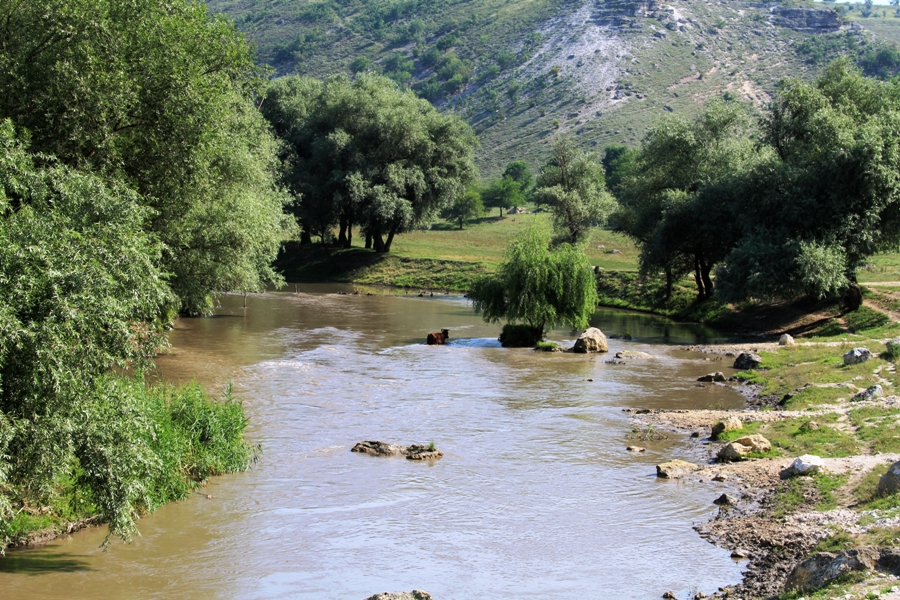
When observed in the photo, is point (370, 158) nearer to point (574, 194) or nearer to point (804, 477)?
point (574, 194)

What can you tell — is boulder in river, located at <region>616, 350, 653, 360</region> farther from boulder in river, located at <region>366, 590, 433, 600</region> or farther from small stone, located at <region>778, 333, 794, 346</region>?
boulder in river, located at <region>366, 590, 433, 600</region>

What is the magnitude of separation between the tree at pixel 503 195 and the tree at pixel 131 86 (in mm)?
96587

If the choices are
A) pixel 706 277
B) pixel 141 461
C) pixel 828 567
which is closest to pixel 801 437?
pixel 828 567

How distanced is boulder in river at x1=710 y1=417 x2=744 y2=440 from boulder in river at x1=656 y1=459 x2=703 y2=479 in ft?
10.4

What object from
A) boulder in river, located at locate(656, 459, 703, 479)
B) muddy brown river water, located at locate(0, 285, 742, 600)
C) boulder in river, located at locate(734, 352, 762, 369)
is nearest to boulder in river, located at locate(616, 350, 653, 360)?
muddy brown river water, located at locate(0, 285, 742, 600)

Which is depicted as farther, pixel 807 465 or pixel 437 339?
pixel 437 339

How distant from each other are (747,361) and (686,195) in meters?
22.4

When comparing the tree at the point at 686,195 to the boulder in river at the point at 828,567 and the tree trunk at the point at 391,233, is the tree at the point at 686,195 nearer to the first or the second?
the tree trunk at the point at 391,233

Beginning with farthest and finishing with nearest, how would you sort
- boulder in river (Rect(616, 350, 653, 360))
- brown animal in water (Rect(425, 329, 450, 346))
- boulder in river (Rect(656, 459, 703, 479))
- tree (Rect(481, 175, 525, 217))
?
tree (Rect(481, 175, 525, 217)) < brown animal in water (Rect(425, 329, 450, 346)) < boulder in river (Rect(616, 350, 653, 360)) < boulder in river (Rect(656, 459, 703, 479))

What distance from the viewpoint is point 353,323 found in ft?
170

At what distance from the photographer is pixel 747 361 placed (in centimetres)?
3669

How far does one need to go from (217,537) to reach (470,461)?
7.67 m

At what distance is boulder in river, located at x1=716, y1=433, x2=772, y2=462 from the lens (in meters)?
21.6

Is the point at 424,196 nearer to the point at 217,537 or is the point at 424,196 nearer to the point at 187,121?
the point at 187,121
